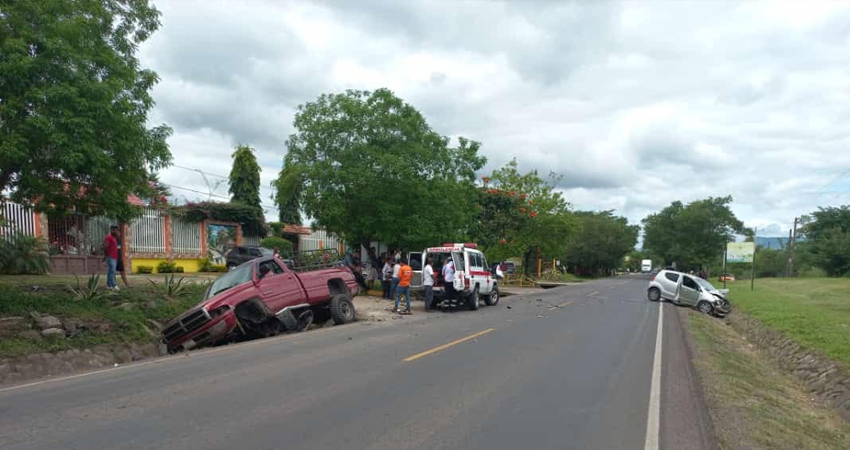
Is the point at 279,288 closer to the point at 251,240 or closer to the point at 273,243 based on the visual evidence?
the point at 273,243

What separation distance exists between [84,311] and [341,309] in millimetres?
5972

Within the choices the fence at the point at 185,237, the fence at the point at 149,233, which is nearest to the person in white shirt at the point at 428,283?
the fence at the point at 149,233

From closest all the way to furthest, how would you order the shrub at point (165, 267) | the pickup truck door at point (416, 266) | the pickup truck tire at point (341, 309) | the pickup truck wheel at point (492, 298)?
1. the pickup truck tire at point (341, 309)
2. the pickup truck door at point (416, 266)
3. the pickup truck wheel at point (492, 298)
4. the shrub at point (165, 267)

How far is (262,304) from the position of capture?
41.2 feet

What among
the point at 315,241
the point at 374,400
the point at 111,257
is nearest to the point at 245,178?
the point at 315,241

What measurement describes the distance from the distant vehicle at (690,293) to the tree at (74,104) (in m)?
21.4

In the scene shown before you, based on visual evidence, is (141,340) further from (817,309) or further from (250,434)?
(817,309)

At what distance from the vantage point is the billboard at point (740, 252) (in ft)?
119

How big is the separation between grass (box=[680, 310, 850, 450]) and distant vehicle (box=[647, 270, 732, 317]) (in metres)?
12.5

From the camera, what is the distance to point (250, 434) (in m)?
5.47

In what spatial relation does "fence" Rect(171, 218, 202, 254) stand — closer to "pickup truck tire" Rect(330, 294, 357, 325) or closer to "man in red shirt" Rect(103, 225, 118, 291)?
"man in red shirt" Rect(103, 225, 118, 291)

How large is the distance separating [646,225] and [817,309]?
254ft

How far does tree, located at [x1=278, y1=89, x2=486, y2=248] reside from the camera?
22250 mm

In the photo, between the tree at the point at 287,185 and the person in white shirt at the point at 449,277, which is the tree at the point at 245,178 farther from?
the person in white shirt at the point at 449,277
